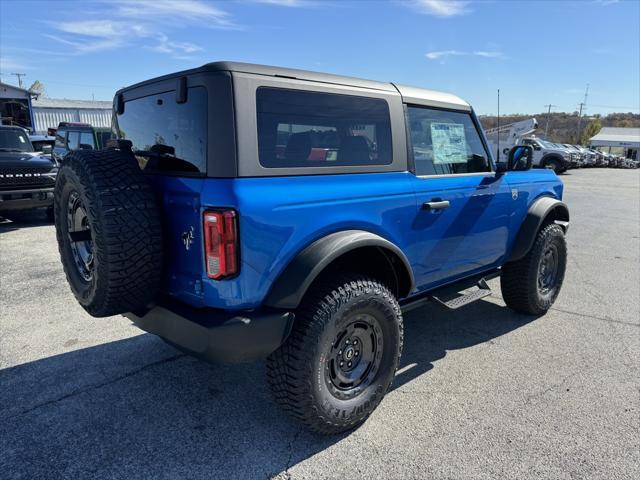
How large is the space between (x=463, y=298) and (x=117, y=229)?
8.37 feet

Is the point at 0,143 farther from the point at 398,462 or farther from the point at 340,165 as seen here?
the point at 398,462

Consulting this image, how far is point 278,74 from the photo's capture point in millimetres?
2406

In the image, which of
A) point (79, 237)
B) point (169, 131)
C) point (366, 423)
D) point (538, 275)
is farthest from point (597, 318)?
point (79, 237)

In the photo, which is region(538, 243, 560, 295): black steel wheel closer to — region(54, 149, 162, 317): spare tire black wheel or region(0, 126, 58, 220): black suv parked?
region(54, 149, 162, 317): spare tire black wheel

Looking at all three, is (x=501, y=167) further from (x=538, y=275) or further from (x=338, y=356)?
(x=338, y=356)

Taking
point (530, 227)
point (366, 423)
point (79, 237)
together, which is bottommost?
point (366, 423)

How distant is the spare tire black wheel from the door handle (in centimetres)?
167

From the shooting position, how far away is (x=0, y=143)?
28.0 ft

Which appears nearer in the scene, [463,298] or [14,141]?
[463,298]

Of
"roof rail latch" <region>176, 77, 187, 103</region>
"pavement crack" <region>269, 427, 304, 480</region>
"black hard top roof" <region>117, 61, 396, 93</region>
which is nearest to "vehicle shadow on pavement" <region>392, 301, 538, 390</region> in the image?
"pavement crack" <region>269, 427, 304, 480</region>

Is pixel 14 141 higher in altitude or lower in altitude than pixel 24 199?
higher

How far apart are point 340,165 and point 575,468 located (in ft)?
6.62

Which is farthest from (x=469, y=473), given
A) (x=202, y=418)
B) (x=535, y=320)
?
(x=535, y=320)

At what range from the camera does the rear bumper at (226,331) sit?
2184 mm
